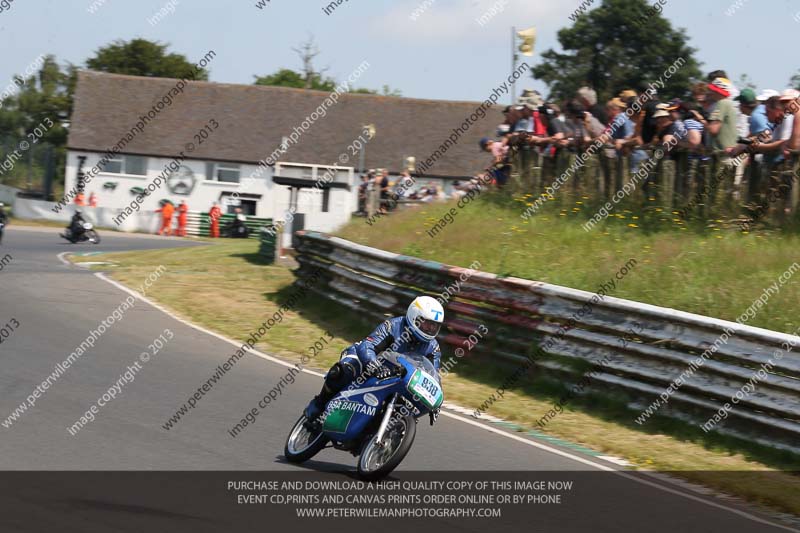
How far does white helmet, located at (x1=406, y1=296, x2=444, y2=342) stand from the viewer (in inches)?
313

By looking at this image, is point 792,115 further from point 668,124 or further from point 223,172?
point 223,172

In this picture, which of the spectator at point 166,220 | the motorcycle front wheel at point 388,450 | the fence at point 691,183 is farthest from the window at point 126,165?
the motorcycle front wheel at point 388,450

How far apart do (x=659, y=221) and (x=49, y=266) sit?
49.7 feet

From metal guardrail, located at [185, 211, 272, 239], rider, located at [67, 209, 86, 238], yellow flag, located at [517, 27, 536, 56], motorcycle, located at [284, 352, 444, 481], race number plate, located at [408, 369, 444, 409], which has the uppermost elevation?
yellow flag, located at [517, 27, 536, 56]

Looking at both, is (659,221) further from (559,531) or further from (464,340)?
(559,531)

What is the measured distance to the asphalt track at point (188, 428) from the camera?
7.82 meters

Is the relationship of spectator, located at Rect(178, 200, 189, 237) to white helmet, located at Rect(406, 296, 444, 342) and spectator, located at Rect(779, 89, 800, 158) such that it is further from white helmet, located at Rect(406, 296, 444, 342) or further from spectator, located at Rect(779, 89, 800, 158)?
white helmet, located at Rect(406, 296, 444, 342)

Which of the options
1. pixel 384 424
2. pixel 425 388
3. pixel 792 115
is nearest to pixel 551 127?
pixel 792 115

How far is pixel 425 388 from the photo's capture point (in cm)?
768

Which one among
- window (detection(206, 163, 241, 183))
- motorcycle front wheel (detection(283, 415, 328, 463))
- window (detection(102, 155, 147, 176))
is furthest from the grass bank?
window (detection(102, 155, 147, 176))

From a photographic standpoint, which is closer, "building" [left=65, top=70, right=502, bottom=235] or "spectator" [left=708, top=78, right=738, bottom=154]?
"spectator" [left=708, top=78, right=738, bottom=154]

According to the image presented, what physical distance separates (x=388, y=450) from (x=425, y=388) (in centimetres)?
53

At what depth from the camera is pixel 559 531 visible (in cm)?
675

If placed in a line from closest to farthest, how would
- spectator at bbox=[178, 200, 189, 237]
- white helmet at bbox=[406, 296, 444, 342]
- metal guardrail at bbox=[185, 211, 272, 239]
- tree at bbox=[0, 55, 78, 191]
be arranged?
white helmet at bbox=[406, 296, 444, 342]
metal guardrail at bbox=[185, 211, 272, 239]
spectator at bbox=[178, 200, 189, 237]
tree at bbox=[0, 55, 78, 191]
